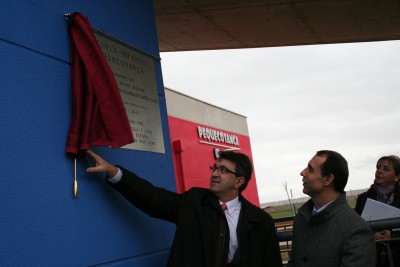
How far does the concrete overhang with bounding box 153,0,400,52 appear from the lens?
6434 mm

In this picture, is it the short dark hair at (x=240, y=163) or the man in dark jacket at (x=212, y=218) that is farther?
the short dark hair at (x=240, y=163)

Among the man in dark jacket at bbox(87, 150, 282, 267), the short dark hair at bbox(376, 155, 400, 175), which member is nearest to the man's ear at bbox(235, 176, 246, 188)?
the man in dark jacket at bbox(87, 150, 282, 267)

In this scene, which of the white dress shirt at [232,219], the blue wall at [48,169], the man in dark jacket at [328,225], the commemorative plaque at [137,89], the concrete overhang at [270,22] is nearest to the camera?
the blue wall at [48,169]

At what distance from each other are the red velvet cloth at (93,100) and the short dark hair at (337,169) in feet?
4.05

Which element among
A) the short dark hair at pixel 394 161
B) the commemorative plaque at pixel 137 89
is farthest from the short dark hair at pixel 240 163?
the short dark hair at pixel 394 161

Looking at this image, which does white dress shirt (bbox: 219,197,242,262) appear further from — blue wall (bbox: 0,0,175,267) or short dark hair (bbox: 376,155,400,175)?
short dark hair (bbox: 376,155,400,175)

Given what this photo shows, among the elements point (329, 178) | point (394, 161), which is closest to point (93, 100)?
point (329, 178)

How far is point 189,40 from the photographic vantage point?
26.1 feet

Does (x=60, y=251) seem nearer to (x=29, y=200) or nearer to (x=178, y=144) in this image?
(x=29, y=200)

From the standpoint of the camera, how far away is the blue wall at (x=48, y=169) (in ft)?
9.09

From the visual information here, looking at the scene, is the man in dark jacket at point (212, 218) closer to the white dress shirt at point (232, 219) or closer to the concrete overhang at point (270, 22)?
the white dress shirt at point (232, 219)

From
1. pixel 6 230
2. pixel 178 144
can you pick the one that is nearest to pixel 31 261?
pixel 6 230

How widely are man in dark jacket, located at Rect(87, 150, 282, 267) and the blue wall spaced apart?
174 millimetres

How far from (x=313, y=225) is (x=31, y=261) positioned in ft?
5.56
